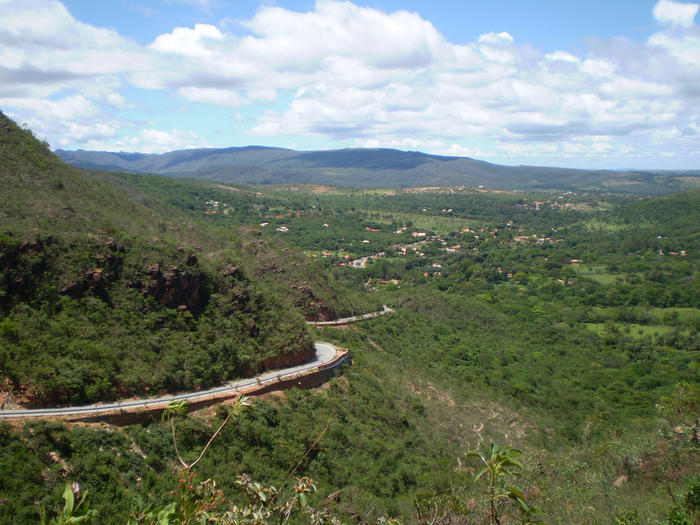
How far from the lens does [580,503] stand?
20766 mm

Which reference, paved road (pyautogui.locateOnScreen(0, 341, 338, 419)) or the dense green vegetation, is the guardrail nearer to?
paved road (pyautogui.locateOnScreen(0, 341, 338, 419))

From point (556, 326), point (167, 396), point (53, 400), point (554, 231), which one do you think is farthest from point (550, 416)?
point (554, 231)

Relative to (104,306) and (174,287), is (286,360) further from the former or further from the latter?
(104,306)

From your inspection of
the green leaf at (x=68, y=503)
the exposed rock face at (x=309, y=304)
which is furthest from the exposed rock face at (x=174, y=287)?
the green leaf at (x=68, y=503)

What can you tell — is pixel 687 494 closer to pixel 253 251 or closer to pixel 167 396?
pixel 167 396

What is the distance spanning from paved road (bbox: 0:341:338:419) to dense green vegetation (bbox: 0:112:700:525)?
0.86 m

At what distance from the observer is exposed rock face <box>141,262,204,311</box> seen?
28.7 meters

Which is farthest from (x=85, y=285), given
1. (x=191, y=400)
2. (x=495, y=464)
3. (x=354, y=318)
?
(x=354, y=318)

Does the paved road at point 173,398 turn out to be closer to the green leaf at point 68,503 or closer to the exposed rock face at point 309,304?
the exposed rock face at point 309,304

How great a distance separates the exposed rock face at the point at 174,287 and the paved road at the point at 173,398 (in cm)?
652

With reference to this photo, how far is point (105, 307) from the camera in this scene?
84.6ft

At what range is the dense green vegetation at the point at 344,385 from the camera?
1830 cm

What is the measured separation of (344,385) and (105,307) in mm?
16203

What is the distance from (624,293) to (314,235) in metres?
69.4
